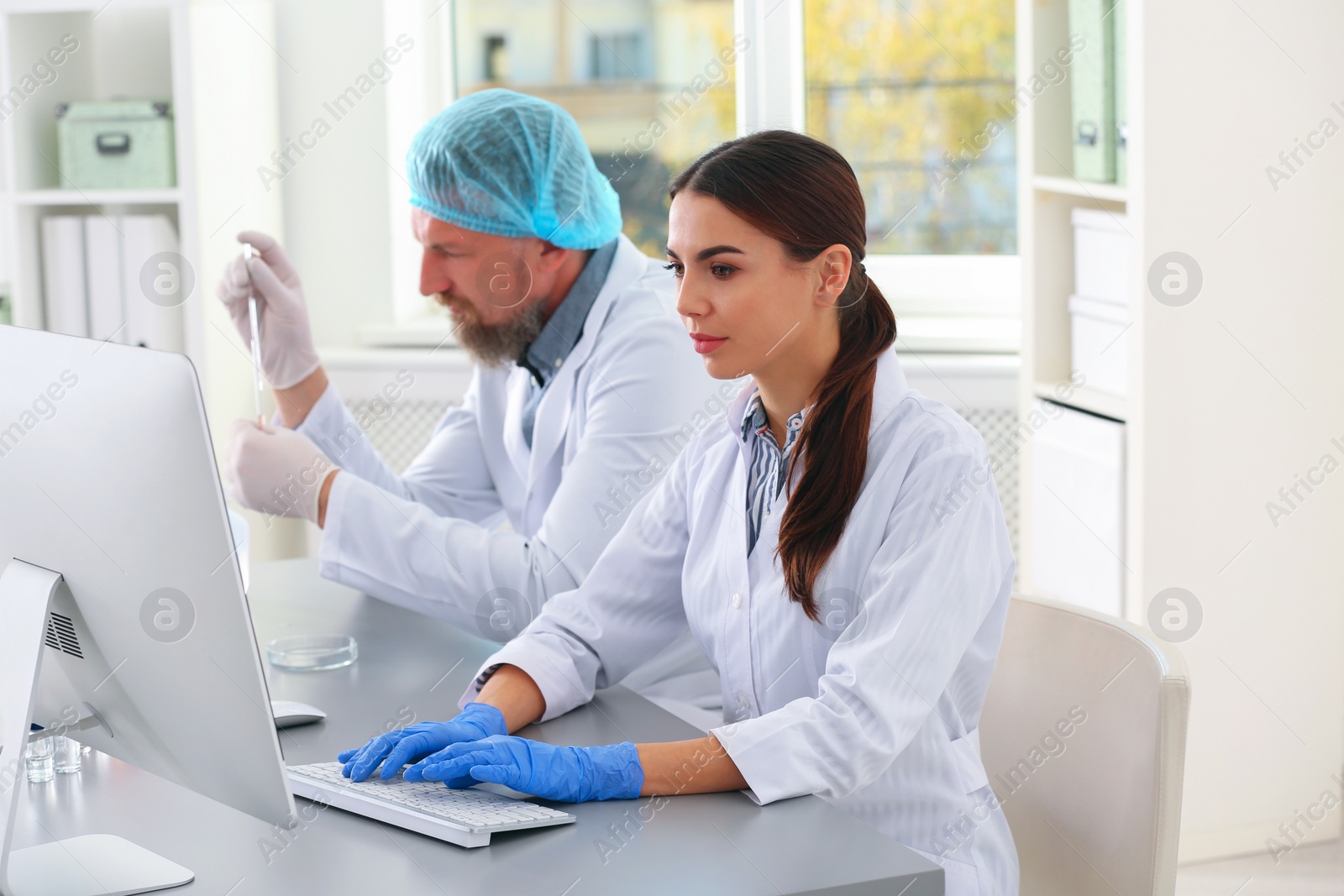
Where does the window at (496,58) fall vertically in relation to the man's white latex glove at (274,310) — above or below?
above

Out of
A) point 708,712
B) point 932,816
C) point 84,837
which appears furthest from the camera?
point 708,712

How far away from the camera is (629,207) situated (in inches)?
133

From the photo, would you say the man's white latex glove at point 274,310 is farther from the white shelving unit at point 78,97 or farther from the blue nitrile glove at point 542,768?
the blue nitrile glove at point 542,768

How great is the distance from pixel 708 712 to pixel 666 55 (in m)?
2.15

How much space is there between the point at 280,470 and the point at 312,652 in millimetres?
319

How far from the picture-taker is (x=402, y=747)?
3.69 ft

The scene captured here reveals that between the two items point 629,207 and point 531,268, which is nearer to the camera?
point 531,268

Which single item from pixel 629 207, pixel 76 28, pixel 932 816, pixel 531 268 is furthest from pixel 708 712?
pixel 76 28

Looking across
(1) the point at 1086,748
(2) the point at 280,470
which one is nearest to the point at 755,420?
(1) the point at 1086,748

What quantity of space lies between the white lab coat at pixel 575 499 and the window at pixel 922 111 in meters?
1.47

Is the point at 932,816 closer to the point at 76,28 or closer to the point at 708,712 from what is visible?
the point at 708,712

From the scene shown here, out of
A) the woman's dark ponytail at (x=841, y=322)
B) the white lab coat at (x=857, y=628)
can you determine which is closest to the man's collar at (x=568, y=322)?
the white lab coat at (x=857, y=628)

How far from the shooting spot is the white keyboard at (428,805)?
3.32ft

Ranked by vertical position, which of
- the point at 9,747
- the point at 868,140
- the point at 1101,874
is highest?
the point at 868,140
